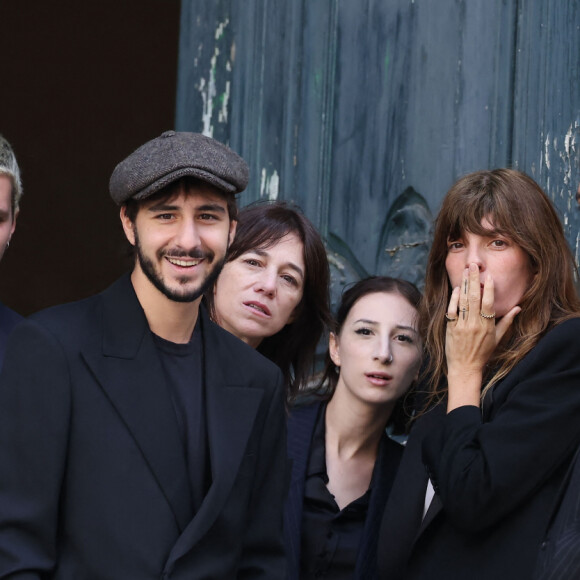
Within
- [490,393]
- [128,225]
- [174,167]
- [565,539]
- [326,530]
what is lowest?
[326,530]

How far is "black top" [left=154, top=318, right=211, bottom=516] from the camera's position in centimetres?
193

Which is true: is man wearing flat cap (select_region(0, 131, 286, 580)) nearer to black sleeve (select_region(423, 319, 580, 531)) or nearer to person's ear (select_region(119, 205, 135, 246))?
person's ear (select_region(119, 205, 135, 246))

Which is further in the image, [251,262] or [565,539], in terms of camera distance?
[251,262]

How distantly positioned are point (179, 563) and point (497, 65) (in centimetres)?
155

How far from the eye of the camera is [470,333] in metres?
2.30

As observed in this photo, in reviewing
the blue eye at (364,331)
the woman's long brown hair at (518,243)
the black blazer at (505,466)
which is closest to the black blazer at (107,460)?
the black blazer at (505,466)

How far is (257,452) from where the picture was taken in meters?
2.05

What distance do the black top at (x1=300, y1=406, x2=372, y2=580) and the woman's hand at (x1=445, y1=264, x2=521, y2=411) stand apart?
19.1 inches

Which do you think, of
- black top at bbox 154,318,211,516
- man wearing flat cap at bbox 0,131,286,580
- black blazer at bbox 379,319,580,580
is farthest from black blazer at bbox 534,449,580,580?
black top at bbox 154,318,211,516

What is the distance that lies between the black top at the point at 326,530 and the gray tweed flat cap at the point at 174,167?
89cm

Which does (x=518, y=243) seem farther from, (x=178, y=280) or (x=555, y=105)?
(x=178, y=280)

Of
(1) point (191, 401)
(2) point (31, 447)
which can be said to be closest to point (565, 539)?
(1) point (191, 401)

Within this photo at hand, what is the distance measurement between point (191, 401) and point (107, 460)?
21 centimetres

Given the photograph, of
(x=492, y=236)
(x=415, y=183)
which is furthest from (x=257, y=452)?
(x=415, y=183)
